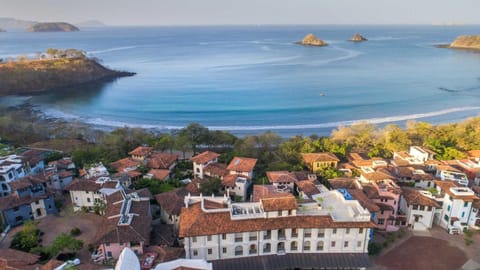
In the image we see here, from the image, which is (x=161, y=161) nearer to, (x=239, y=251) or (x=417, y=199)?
(x=239, y=251)

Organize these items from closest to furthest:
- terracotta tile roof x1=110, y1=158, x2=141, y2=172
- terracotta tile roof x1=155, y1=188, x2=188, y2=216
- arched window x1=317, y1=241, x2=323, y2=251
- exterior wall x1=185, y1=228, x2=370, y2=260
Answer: exterior wall x1=185, y1=228, x2=370, y2=260
arched window x1=317, y1=241, x2=323, y2=251
terracotta tile roof x1=155, y1=188, x2=188, y2=216
terracotta tile roof x1=110, y1=158, x2=141, y2=172

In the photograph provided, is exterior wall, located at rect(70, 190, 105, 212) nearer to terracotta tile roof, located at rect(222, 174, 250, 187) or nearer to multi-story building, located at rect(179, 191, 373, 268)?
multi-story building, located at rect(179, 191, 373, 268)

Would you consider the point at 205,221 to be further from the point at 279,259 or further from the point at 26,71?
the point at 26,71

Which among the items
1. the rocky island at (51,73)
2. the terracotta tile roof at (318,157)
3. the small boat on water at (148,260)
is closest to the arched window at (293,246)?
Answer: the small boat on water at (148,260)

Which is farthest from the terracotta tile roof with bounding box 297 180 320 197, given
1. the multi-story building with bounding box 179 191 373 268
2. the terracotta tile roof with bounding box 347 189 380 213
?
the multi-story building with bounding box 179 191 373 268

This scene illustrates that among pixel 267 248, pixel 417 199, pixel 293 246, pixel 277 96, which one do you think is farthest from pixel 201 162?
pixel 277 96
